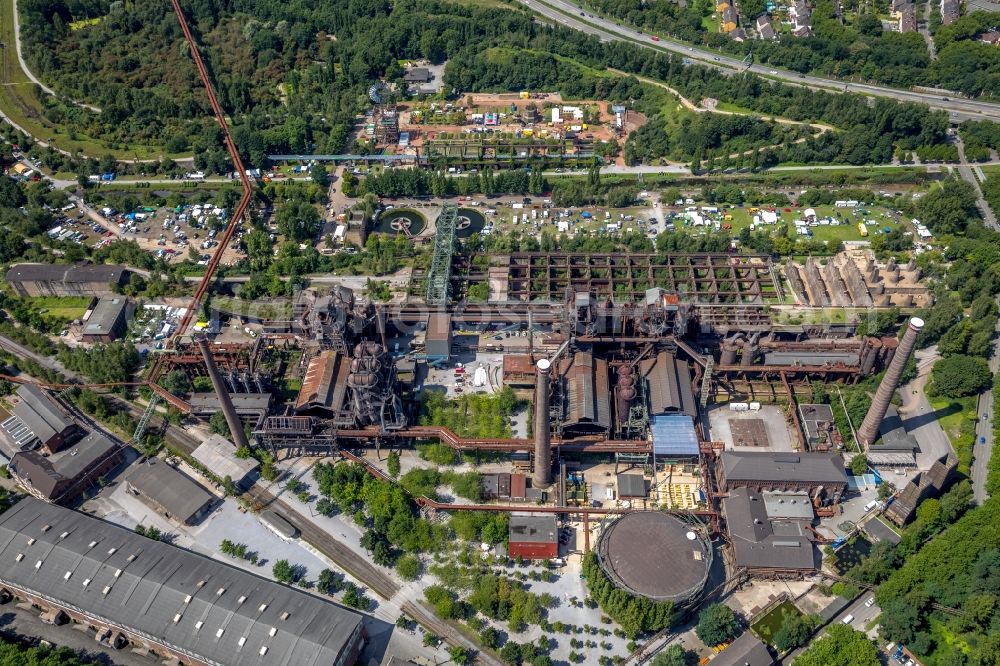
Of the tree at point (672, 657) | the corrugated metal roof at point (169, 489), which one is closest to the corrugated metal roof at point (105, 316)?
the corrugated metal roof at point (169, 489)

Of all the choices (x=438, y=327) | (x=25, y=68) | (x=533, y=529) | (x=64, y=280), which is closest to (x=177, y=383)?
(x=64, y=280)

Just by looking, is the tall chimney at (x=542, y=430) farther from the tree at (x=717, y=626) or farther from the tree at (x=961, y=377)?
the tree at (x=961, y=377)

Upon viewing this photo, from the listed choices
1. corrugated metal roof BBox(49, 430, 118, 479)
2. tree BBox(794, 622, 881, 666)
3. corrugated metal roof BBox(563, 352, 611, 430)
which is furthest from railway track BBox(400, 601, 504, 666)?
corrugated metal roof BBox(49, 430, 118, 479)

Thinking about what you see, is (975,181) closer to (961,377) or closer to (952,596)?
(961,377)

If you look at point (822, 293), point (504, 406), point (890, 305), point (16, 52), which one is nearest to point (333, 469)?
point (504, 406)

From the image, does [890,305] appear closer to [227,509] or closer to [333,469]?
[333,469]

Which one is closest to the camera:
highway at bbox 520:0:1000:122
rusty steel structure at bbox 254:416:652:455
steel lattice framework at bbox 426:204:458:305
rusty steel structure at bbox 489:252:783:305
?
Result: rusty steel structure at bbox 254:416:652:455

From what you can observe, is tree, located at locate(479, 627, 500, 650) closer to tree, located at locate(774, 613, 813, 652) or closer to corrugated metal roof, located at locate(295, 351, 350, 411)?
tree, located at locate(774, 613, 813, 652)
